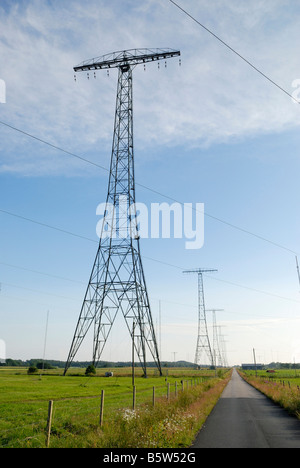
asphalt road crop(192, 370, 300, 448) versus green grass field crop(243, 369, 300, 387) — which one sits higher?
asphalt road crop(192, 370, 300, 448)

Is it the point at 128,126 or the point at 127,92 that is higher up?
the point at 127,92

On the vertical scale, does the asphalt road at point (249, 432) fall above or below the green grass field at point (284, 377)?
above

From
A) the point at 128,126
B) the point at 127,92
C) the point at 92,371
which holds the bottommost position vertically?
the point at 92,371

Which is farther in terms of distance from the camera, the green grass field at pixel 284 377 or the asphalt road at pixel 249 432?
→ the green grass field at pixel 284 377

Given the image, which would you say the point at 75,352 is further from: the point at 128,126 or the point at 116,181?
the point at 128,126

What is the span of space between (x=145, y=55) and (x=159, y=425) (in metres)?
36.7

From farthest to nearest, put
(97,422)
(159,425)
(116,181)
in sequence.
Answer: (116,181) < (97,422) < (159,425)

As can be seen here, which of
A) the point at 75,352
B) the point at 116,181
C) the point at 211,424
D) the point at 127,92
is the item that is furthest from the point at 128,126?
the point at 211,424

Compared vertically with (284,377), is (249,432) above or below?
above

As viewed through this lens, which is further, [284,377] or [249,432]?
[284,377]

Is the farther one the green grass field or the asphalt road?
the green grass field
